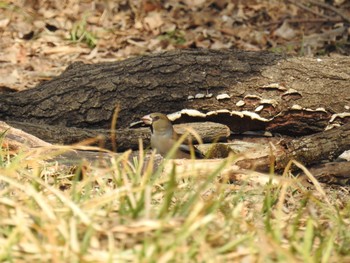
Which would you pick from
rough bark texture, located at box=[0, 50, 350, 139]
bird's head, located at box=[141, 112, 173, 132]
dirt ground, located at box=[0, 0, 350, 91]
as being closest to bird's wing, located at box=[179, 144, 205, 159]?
bird's head, located at box=[141, 112, 173, 132]

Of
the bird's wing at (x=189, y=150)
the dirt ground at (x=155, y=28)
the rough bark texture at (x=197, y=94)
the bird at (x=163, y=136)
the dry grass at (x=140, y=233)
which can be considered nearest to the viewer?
the dry grass at (x=140, y=233)

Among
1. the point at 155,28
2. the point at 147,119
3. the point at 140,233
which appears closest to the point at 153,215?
the point at 140,233

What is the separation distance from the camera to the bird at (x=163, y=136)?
6.22 m

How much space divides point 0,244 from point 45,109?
12.7 feet

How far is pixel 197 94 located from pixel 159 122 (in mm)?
503

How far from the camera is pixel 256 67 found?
6.75m

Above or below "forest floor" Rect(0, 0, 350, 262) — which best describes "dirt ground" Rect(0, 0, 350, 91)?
below

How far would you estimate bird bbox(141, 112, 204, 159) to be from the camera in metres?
6.22

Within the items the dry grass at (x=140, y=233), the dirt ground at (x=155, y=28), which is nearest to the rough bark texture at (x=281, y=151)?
the dry grass at (x=140, y=233)

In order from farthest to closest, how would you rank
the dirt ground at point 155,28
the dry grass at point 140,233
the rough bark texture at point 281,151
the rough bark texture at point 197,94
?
the dirt ground at point 155,28 → the rough bark texture at point 197,94 → the rough bark texture at point 281,151 → the dry grass at point 140,233

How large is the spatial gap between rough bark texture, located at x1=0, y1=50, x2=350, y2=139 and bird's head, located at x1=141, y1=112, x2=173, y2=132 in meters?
0.31

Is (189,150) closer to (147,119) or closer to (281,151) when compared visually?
(147,119)

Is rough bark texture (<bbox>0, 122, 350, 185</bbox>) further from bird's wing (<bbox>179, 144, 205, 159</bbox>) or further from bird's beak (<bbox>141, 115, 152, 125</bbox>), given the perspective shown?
bird's beak (<bbox>141, 115, 152, 125</bbox>)

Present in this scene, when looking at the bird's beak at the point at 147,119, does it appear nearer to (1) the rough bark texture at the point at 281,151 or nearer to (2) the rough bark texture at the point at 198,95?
(2) the rough bark texture at the point at 198,95
